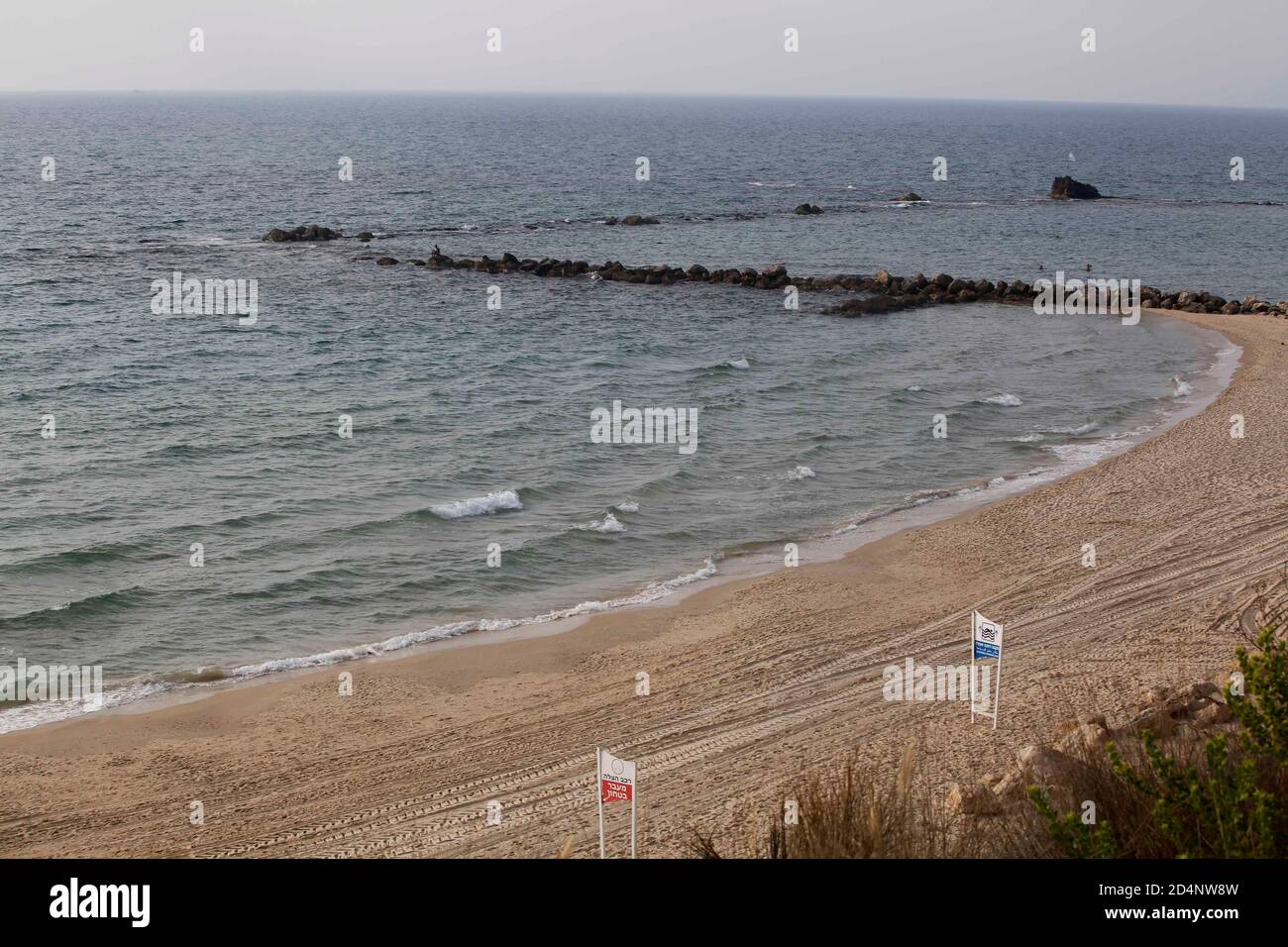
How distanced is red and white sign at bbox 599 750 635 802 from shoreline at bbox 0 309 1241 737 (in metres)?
8.46

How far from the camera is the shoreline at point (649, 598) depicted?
17672mm

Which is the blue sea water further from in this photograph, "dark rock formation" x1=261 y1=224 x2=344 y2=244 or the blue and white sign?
the blue and white sign

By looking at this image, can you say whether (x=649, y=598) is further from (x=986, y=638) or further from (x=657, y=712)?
(x=986, y=638)

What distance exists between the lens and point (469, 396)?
3491 centimetres

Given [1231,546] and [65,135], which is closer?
[1231,546]

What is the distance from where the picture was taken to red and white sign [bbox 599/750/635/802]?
10859 mm

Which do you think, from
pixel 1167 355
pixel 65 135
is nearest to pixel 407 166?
pixel 65 135

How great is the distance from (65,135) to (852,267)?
374 feet

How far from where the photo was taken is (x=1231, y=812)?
583 cm

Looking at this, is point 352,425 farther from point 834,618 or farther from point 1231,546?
point 1231,546

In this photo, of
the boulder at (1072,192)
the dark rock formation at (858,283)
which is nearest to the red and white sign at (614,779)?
the dark rock formation at (858,283)

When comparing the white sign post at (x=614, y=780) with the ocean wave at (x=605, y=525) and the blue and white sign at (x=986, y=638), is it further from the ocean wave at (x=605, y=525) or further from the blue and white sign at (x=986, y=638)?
the ocean wave at (x=605, y=525)

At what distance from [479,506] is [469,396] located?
33.0 feet

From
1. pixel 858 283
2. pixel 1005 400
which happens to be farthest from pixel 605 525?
pixel 858 283
